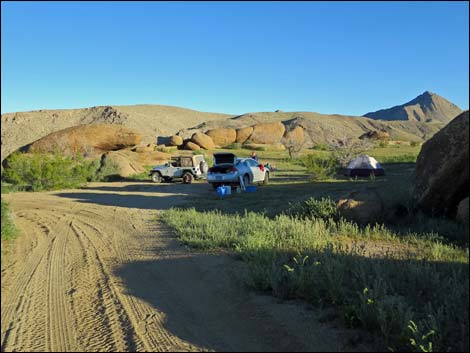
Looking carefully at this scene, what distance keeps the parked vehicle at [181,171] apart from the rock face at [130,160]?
3836 millimetres

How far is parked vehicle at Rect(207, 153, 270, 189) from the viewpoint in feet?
58.6

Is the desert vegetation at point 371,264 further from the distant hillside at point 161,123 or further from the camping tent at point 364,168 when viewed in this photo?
the distant hillside at point 161,123

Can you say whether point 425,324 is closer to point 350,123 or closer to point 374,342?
point 374,342

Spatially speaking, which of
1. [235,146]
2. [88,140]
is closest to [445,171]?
[88,140]

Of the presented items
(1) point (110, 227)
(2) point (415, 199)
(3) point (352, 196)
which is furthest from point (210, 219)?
(2) point (415, 199)

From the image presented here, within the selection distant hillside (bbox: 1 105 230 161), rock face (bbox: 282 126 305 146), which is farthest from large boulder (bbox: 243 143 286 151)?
distant hillside (bbox: 1 105 230 161)

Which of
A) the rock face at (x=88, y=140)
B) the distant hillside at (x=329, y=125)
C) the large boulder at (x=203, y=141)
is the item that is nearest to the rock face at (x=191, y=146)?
the large boulder at (x=203, y=141)

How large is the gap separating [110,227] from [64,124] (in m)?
74.1

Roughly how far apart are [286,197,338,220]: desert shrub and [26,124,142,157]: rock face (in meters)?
25.9

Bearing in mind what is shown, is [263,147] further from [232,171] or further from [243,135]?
[232,171]

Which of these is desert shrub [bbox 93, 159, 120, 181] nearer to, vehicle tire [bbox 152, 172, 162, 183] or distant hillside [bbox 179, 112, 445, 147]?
vehicle tire [bbox 152, 172, 162, 183]

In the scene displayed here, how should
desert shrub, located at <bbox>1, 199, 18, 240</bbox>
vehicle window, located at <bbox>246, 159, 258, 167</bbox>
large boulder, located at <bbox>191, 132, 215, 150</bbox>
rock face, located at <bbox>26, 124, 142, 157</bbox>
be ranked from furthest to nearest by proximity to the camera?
large boulder, located at <bbox>191, 132, 215, 150</bbox> < rock face, located at <bbox>26, 124, 142, 157</bbox> < vehicle window, located at <bbox>246, 159, 258, 167</bbox> < desert shrub, located at <bbox>1, 199, 18, 240</bbox>

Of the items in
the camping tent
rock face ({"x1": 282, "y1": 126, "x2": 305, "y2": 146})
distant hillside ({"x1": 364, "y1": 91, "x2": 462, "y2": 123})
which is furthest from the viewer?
distant hillside ({"x1": 364, "y1": 91, "x2": 462, "y2": 123})

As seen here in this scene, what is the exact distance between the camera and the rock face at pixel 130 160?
26719 millimetres
